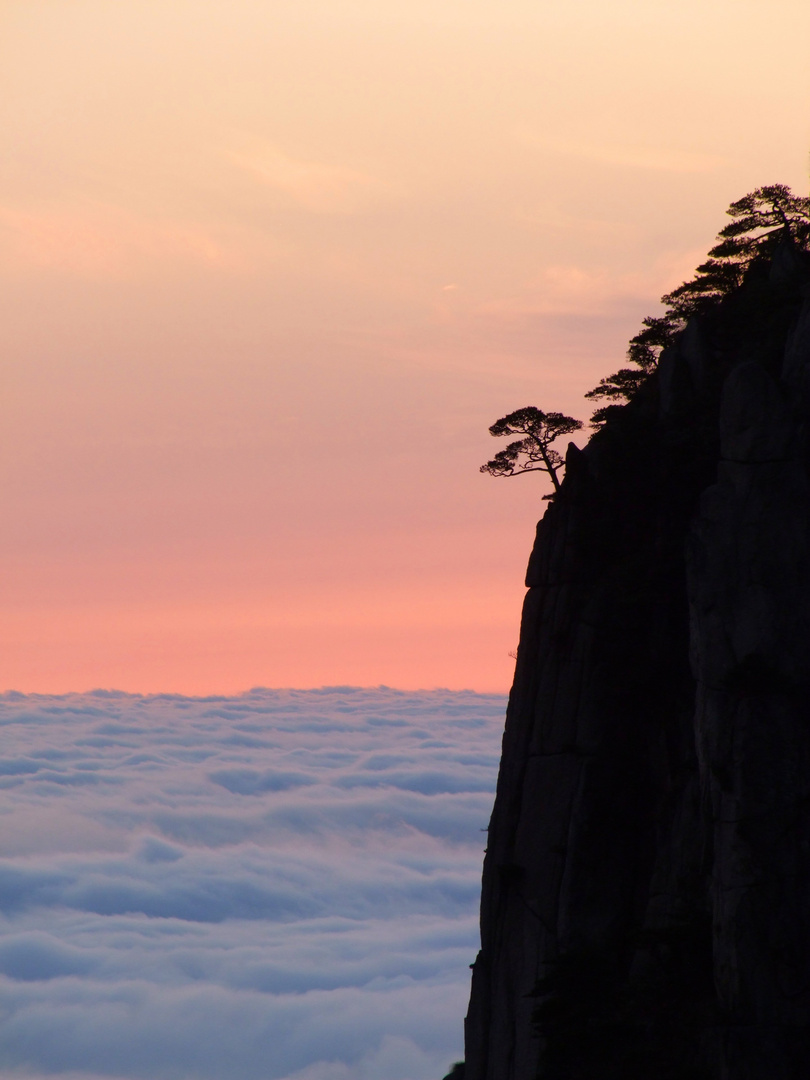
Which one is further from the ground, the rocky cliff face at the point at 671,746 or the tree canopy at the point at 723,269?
the tree canopy at the point at 723,269

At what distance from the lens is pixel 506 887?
4778 cm

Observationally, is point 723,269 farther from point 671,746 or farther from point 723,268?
point 671,746

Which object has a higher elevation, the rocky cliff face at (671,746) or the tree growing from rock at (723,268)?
the tree growing from rock at (723,268)

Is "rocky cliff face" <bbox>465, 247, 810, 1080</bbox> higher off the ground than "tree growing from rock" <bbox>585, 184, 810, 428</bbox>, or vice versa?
"tree growing from rock" <bbox>585, 184, 810, 428</bbox>

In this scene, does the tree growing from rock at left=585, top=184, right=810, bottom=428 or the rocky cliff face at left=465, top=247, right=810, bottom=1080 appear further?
the tree growing from rock at left=585, top=184, right=810, bottom=428

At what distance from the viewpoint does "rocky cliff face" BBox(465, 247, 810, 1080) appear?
3041 centimetres

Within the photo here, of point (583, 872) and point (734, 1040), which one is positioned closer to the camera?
point (734, 1040)

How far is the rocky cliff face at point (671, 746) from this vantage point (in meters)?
30.4

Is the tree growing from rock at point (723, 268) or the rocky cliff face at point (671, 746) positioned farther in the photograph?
the tree growing from rock at point (723, 268)

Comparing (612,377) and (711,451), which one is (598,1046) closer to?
(711,451)

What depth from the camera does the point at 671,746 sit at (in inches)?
1634

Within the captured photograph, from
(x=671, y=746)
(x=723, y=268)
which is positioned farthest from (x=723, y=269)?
(x=671, y=746)

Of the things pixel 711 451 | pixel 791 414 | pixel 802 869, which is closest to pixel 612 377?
pixel 711 451

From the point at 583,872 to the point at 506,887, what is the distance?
5710mm
